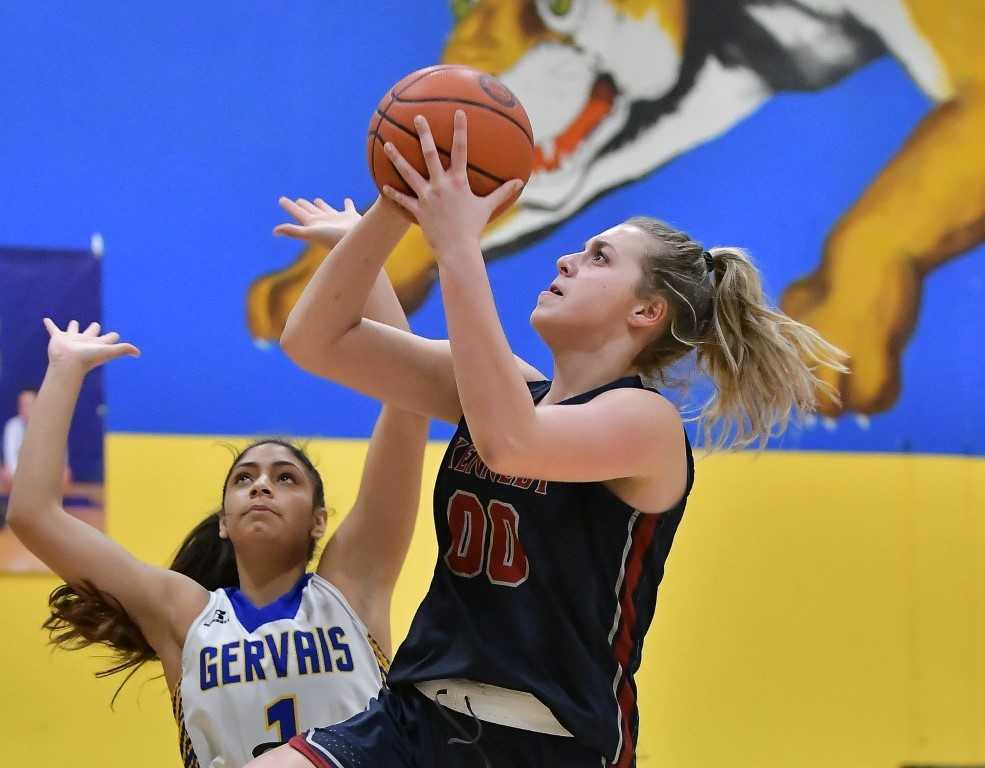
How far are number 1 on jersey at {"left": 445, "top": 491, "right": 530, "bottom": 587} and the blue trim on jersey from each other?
34.3 inches

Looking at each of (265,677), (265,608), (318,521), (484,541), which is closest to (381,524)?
(318,521)

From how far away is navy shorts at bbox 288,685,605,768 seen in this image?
7.38 ft

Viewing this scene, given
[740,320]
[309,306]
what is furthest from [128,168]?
[740,320]

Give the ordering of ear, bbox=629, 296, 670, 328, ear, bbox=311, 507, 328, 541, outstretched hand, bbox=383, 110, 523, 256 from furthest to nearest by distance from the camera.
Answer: ear, bbox=311, 507, 328, 541 < ear, bbox=629, 296, 670, 328 < outstretched hand, bbox=383, 110, 523, 256

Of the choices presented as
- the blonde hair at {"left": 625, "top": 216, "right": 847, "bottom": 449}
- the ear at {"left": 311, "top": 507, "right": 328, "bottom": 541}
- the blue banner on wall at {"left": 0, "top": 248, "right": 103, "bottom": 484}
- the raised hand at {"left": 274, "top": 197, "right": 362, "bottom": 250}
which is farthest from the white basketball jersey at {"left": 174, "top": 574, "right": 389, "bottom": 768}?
the blue banner on wall at {"left": 0, "top": 248, "right": 103, "bottom": 484}

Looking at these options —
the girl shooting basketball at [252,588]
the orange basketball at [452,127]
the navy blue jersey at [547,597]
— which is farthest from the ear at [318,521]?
the orange basketball at [452,127]

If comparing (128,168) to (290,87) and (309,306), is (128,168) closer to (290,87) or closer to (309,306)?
(290,87)

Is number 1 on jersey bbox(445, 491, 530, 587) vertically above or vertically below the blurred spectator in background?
below

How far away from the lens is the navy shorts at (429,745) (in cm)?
225

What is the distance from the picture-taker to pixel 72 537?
3.13m

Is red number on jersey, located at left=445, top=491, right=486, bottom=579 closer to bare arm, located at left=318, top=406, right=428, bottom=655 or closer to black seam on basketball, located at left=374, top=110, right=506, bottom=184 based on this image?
black seam on basketball, located at left=374, top=110, right=506, bottom=184

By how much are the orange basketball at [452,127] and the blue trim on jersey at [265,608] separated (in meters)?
1.24

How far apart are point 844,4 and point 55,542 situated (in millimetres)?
3352

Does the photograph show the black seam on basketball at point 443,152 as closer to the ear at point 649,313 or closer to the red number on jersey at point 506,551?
the ear at point 649,313
